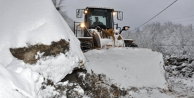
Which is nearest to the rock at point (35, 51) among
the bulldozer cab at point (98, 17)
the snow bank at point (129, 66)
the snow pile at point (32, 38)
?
the snow pile at point (32, 38)

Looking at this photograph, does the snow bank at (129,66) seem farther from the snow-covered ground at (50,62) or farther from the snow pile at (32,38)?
the snow pile at (32,38)

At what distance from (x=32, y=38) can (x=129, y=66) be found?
2.48 m

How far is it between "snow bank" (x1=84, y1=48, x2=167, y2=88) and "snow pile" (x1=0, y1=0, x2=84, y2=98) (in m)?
0.80

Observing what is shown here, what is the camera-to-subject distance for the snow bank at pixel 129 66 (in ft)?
16.0

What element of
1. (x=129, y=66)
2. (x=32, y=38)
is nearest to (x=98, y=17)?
(x=129, y=66)

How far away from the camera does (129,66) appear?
5.17 metres

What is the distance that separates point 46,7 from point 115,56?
6.45 feet

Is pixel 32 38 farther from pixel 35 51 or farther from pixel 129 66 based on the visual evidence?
pixel 129 66

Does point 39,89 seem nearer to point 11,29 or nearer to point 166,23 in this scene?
point 11,29

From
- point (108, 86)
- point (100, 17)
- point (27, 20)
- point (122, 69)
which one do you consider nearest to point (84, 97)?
point (108, 86)

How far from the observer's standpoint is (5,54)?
356cm

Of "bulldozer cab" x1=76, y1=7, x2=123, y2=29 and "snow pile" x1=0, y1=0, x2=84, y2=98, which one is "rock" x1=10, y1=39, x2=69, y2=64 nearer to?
"snow pile" x1=0, y1=0, x2=84, y2=98

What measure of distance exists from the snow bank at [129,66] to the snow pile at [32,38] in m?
0.80

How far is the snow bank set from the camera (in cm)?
488
